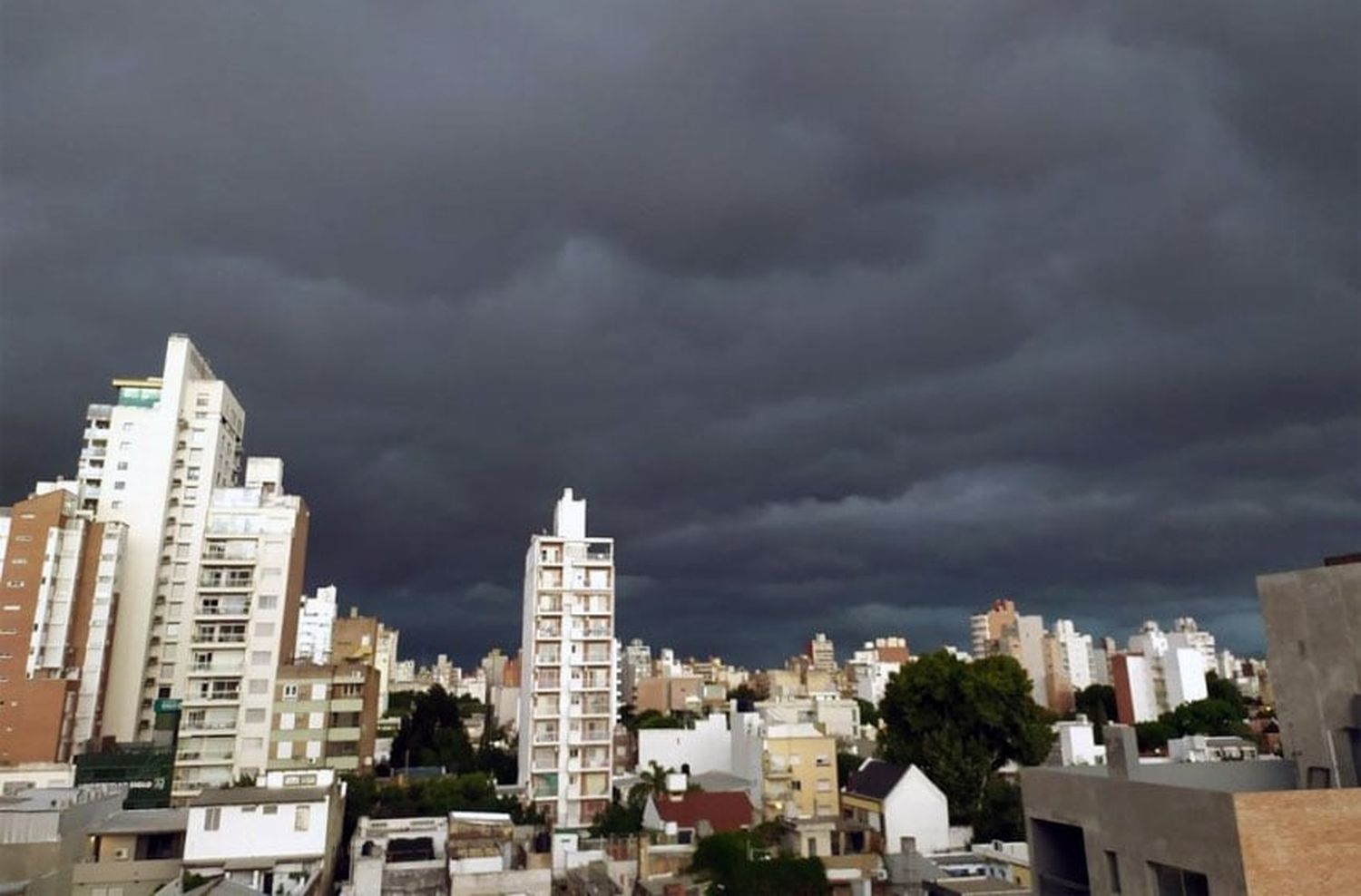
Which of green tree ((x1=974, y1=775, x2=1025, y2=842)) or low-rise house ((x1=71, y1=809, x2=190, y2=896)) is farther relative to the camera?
green tree ((x1=974, y1=775, x2=1025, y2=842))

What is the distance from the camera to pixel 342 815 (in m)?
58.3

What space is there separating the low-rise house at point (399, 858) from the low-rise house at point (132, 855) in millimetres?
8730

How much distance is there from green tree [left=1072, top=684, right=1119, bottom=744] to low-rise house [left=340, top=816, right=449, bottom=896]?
103153mm

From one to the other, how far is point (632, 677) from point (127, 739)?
123909mm

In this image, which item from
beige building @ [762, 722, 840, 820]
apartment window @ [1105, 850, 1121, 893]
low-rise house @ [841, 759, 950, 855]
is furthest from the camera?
beige building @ [762, 722, 840, 820]

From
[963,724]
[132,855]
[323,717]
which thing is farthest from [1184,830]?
[323,717]

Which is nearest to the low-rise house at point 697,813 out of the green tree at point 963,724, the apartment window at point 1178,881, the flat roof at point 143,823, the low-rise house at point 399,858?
the low-rise house at point 399,858

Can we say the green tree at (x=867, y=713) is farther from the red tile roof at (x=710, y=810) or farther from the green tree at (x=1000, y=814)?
the red tile roof at (x=710, y=810)

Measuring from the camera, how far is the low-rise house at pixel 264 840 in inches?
1811

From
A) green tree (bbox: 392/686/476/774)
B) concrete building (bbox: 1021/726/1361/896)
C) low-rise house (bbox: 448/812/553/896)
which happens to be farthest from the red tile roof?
green tree (bbox: 392/686/476/774)

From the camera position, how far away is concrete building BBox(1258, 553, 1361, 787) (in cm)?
2373

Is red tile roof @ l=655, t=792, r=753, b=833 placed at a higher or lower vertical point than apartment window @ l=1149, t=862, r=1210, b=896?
lower

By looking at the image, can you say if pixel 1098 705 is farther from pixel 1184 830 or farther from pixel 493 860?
pixel 1184 830

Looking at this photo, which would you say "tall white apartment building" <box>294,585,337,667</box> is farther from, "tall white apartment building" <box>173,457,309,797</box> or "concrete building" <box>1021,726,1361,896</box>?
"concrete building" <box>1021,726,1361,896</box>
